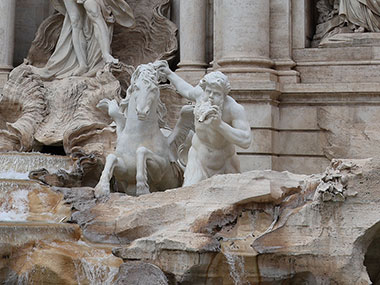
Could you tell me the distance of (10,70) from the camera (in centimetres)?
1326

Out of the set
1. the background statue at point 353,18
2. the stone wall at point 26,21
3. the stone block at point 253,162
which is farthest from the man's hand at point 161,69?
the stone wall at point 26,21

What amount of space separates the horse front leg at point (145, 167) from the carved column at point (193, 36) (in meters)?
3.41

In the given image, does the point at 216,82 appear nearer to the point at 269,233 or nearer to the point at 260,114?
the point at 269,233

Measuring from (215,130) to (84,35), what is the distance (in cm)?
581

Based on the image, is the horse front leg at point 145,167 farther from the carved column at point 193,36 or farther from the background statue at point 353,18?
the background statue at point 353,18

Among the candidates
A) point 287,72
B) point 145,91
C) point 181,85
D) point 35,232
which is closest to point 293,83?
point 287,72

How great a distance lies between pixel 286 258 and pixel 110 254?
1.56m

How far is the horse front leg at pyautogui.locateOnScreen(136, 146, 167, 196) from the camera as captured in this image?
8539 millimetres

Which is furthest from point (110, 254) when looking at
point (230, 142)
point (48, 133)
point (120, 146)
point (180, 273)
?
point (48, 133)

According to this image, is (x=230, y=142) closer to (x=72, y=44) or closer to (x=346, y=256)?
(x=346, y=256)

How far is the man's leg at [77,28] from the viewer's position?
12.8 m

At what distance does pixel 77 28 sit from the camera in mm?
12852

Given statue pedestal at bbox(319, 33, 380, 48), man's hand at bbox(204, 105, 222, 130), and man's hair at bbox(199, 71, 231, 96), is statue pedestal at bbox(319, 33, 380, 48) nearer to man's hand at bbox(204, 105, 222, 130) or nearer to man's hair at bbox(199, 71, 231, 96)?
man's hair at bbox(199, 71, 231, 96)

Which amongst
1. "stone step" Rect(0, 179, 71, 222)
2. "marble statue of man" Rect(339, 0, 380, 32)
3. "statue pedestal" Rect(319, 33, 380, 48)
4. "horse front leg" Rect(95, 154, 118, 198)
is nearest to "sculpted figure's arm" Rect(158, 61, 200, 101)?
"horse front leg" Rect(95, 154, 118, 198)
